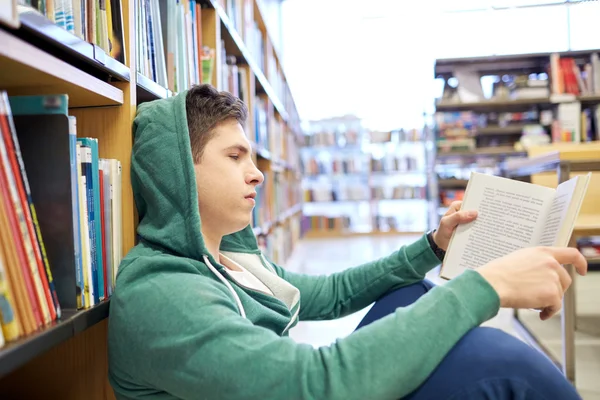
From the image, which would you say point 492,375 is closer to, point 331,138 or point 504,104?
point 504,104

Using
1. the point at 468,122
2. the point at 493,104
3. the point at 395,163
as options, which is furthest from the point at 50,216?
the point at 395,163

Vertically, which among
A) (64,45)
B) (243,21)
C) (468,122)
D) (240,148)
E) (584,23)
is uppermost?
(584,23)

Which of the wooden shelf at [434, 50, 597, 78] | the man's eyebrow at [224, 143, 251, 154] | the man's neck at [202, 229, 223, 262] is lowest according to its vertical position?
the man's neck at [202, 229, 223, 262]

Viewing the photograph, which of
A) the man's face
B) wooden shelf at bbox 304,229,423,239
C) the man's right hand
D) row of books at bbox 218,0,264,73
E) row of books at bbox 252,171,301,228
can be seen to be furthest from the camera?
wooden shelf at bbox 304,229,423,239

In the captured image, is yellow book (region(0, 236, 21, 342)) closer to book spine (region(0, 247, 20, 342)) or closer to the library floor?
book spine (region(0, 247, 20, 342))

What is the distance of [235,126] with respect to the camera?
0.98 meters

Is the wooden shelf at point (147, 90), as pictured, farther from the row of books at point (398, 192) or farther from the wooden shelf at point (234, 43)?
the row of books at point (398, 192)

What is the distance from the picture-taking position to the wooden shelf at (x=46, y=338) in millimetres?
527

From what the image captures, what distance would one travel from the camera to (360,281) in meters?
1.17

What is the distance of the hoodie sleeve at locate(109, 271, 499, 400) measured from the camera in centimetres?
60

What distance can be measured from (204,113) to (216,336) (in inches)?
18.8

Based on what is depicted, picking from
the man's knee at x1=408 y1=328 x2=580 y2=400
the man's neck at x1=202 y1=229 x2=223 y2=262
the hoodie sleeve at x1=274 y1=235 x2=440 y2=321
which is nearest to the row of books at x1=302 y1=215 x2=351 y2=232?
the hoodie sleeve at x1=274 y1=235 x2=440 y2=321

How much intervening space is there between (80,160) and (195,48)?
814 millimetres

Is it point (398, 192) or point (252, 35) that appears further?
point (398, 192)
